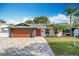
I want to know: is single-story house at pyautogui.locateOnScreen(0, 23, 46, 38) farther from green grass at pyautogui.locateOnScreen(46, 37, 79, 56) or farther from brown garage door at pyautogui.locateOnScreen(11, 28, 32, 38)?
green grass at pyautogui.locateOnScreen(46, 37, 79, 56)

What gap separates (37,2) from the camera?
242 inches

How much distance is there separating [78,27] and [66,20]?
263 mm

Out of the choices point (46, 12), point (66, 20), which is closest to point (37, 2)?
point (46, 12)

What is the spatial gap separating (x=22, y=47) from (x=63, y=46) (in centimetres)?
77

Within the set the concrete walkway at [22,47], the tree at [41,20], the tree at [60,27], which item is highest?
the tree at [41,20]

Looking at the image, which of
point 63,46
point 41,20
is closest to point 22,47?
point 41,20

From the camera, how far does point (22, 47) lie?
634 centimetres

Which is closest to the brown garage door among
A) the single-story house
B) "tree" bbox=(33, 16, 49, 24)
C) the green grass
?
the single-story house

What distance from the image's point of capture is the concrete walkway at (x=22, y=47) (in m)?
6.30

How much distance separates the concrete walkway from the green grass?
11 centimetres

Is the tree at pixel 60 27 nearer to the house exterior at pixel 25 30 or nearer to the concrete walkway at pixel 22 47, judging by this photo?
the house exterior at pixel 25 30

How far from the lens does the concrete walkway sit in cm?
630

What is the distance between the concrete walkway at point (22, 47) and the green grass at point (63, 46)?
4.4 inches

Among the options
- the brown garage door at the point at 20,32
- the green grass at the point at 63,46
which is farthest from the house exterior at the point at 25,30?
the green grass at the point at 63,46
